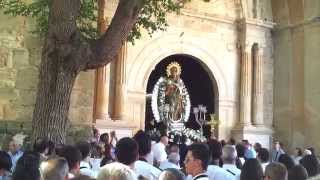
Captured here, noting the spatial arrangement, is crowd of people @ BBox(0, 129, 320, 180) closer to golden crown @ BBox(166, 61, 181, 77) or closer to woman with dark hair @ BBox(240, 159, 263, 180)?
woman with dark hair @ BBox(240, 159, 263, 180)

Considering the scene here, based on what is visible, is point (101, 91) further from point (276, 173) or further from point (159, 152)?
point (276, 173)

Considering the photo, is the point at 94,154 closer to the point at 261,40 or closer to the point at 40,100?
the point at 40,100

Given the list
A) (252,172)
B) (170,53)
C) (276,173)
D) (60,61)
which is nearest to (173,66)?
(170,53)

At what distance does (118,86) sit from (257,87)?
469 cm

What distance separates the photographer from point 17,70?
12969 mm

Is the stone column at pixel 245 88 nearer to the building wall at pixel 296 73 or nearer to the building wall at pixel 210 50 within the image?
the building wall at pixel 210 50

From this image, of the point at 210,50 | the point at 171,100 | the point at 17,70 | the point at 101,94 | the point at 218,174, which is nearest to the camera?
the point at 218,174

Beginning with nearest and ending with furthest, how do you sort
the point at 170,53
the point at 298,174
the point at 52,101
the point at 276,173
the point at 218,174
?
1. the point at 276,173
2. the point at 298,174
3. the point at 218,174
4. the point at 52,101
5. the point at 170,53

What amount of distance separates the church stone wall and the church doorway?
3633 mm

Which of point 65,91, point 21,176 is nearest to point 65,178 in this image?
point 21,176

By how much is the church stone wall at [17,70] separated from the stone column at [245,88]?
5462 millimetres

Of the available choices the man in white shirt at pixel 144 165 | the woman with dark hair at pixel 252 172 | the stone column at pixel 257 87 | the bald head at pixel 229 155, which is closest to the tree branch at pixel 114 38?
the man in white shirt at pixel 144 165

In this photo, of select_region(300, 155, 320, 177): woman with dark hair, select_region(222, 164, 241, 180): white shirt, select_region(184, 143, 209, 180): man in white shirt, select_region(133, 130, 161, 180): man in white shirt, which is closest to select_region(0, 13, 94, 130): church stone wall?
select_region(133, 130, 161, 180): man in white shirt

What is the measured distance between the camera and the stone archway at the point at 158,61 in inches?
589
